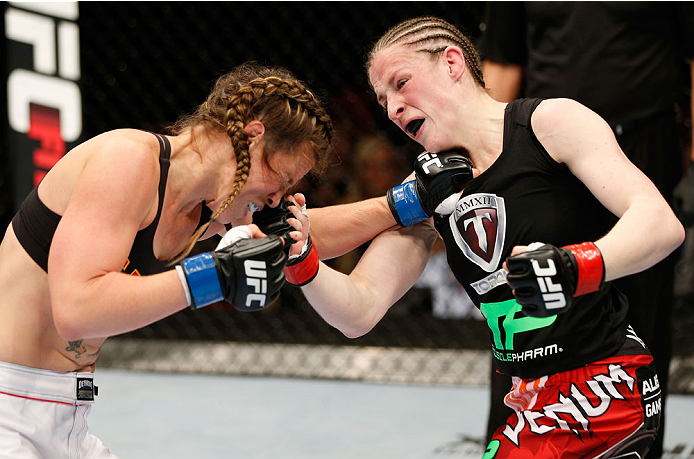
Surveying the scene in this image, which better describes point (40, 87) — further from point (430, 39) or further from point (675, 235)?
point (675, 235)

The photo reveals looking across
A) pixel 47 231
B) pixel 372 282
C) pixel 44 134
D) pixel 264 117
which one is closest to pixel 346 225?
pixel 372 282

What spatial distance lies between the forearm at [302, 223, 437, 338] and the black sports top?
11.7 inches

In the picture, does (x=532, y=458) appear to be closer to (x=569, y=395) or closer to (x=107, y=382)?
(x=569, y=395)

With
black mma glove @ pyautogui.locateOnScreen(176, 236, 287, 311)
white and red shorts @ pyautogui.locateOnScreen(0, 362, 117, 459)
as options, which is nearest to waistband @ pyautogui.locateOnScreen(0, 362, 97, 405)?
white and red shorts @ pyautogui.locateOnScreen(0, 362, 117, 459)

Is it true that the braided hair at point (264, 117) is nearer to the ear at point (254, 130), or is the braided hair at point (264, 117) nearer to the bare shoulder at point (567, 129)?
the ear at point (254, 130)

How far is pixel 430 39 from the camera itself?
57.2 inches

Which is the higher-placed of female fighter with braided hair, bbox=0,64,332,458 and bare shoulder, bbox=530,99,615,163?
bare shoulder, bbox=530,99,615,163

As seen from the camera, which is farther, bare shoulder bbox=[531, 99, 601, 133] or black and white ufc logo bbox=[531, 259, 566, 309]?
bare shoulder bbox=[531, 99, 601, 133]

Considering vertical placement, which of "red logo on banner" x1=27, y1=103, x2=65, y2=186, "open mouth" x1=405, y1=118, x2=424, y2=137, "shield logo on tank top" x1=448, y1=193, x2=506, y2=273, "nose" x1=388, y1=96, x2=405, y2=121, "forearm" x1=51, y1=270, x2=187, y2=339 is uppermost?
"nose" x1=388, y1=96, x2=405, y2=121

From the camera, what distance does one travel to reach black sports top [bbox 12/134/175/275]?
129cm

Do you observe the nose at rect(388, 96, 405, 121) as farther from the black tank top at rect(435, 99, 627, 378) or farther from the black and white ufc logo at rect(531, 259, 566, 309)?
the black and white ufc logo at rect(531, 259, 566, 309)

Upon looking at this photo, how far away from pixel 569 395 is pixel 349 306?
41 centimetres

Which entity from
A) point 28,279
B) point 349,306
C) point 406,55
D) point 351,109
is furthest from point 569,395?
point 351,109

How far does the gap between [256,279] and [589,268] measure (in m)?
0.47
